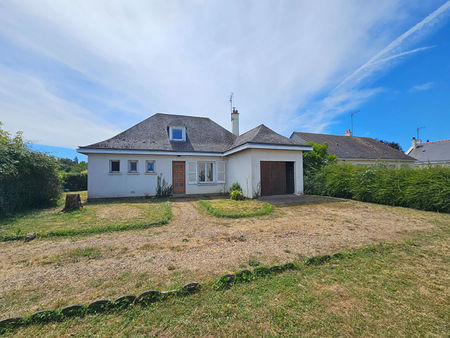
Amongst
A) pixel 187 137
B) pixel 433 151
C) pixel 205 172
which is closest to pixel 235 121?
pixel 187 137

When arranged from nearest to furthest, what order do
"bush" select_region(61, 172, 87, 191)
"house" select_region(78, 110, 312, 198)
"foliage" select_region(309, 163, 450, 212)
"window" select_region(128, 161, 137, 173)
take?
1. "foliage" select_region(309, 163, 450, 212)
2. "house" select_region(78, 110, 312, 198)
3. "window" select_region(128, 161, 137, 173)
4. "bush" select_region(61, 172, 87, 191)

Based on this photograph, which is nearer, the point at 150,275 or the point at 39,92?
the point at 150,275

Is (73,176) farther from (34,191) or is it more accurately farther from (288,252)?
(288,252)

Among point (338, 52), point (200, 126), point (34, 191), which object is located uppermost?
point (338, 52)

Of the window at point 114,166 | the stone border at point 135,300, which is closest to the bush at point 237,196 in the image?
the stone border at point 135,300

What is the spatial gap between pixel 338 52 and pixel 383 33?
1.74 metres

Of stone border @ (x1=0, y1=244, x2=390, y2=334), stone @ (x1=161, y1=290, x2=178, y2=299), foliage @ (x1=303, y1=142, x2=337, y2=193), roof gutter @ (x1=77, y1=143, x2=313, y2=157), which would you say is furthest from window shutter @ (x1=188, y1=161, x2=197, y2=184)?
stone @ (x1=161, y1=290, x2=178, y2=299)

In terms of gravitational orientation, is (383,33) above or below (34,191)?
above

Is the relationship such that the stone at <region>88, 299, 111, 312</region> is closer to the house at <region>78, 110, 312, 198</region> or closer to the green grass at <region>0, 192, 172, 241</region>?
the green grass at <region>0, 192, 172, 241</region>

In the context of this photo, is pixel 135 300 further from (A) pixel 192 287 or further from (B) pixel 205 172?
(B) pixel 205 172

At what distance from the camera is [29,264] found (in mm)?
3146

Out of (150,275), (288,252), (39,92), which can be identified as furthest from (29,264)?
(39,92)

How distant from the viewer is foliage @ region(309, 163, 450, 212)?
709cm

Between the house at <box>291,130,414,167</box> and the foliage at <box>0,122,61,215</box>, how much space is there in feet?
72.2
